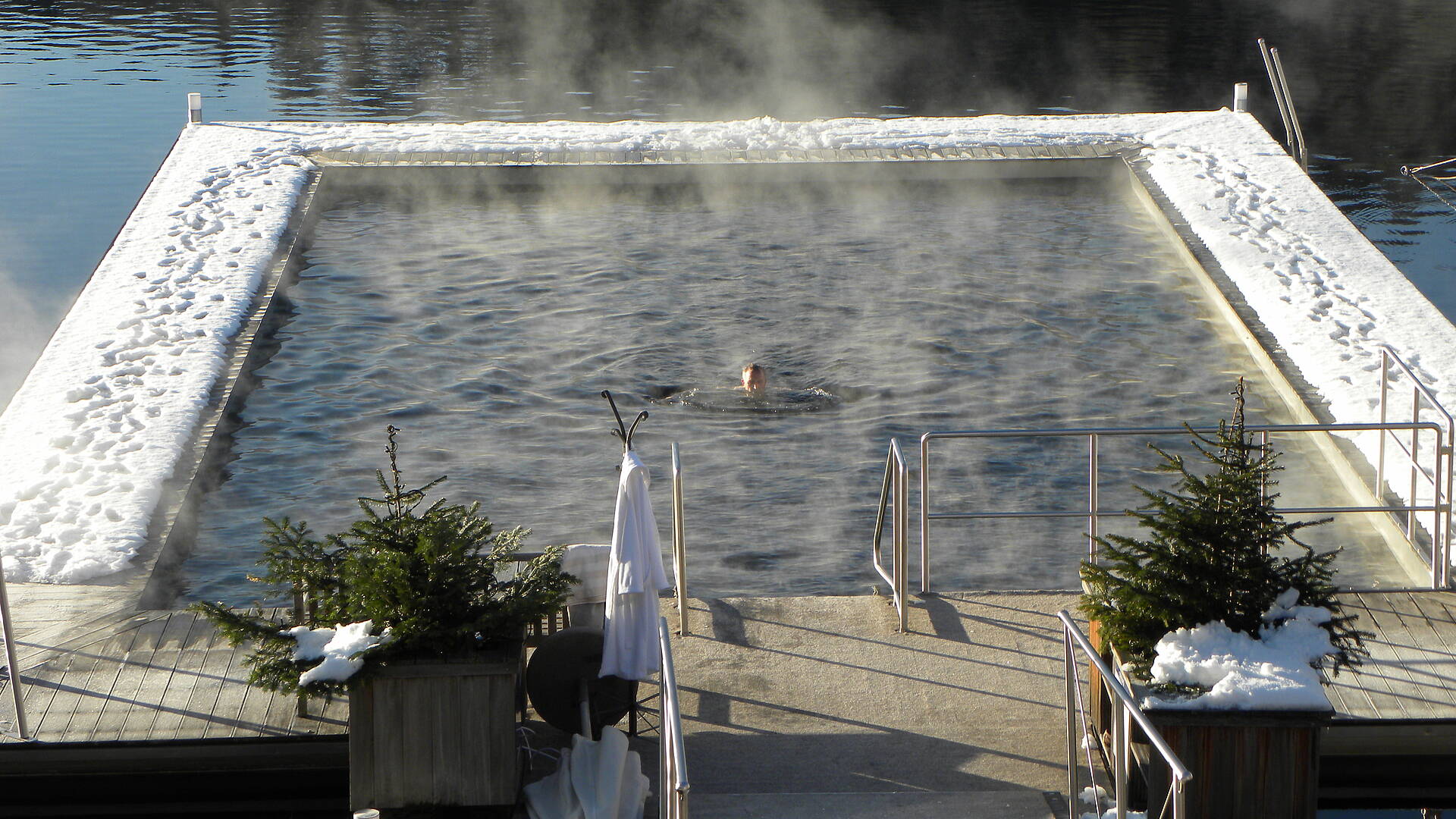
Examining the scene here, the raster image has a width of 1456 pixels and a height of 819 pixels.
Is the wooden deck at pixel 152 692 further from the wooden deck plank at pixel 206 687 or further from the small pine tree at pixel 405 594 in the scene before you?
the small pine tree at pixel 405 594

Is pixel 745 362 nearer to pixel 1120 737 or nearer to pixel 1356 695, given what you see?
pixel 1356 695

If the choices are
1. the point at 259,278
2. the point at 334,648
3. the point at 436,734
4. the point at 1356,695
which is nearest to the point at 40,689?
the point at 334,648

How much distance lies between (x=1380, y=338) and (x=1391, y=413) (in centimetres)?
180

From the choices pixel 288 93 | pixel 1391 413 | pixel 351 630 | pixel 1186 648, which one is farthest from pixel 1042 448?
pixel 288 93

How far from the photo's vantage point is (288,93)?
26219 millimetres

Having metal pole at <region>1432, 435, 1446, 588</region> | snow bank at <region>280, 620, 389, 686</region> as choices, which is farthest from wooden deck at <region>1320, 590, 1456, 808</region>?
snow bank at <region>280, 620, 389, 686</region>

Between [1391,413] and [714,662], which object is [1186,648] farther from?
[1391,413]

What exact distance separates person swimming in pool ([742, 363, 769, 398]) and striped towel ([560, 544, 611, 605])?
18.7 feet

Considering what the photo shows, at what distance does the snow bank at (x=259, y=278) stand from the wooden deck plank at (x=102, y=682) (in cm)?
127

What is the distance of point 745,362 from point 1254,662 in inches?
324

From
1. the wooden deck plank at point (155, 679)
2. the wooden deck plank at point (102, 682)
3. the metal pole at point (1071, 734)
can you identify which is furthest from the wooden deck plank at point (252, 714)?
the metal pole at point (1071, 734)

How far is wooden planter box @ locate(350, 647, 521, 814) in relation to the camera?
16.8ft

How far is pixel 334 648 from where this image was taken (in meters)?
5.11

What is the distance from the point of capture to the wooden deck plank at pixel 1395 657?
593cm
